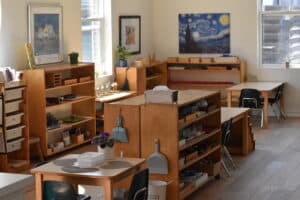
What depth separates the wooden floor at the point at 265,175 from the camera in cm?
688

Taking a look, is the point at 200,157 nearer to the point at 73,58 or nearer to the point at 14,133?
the point at 14,133

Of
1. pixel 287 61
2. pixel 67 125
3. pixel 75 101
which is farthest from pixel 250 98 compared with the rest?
pixel 67 125

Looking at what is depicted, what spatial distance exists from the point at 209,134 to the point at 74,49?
359cm

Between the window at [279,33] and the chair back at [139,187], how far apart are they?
797 cm

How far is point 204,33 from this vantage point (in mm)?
12648

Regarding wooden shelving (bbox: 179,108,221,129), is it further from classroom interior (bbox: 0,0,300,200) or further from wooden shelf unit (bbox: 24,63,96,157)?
wooden shelf unit (bbox: 24,63,96,157)

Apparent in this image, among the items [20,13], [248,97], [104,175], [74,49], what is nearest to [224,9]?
[248,97]

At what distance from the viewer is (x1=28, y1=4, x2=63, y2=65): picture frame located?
29.2ft

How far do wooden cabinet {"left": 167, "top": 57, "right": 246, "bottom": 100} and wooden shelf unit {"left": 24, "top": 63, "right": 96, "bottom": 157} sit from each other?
3226 millimetres

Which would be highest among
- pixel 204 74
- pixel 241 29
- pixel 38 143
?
pixel 241 29

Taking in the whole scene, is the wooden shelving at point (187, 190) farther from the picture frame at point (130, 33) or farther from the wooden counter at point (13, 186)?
the picture frame at point (130, 33)

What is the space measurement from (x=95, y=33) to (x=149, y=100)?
5.05 meters

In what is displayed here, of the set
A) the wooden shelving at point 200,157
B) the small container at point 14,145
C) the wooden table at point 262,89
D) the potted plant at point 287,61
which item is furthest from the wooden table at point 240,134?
the potted plant at point 287,61

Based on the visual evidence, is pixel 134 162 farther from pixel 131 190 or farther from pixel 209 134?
pixel 209 134
